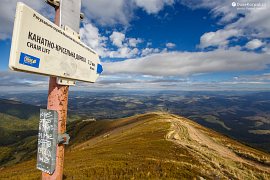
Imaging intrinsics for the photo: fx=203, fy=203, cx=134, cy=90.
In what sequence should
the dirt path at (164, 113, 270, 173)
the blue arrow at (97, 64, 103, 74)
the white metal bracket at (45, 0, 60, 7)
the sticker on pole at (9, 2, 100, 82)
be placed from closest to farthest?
the sticker on pole at (9, 2, 100, 82) < the white metal bracket at (45, 0, 60, 7) < the blue arrow at (97, 64, 103, 74) < the dirt path at (164, 113, 270, 173)

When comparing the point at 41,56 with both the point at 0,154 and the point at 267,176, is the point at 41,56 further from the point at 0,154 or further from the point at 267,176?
the point at 0,154

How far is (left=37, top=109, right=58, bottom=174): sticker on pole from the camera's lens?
448 cm

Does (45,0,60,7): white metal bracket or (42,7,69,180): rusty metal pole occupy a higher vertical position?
(45,0,60,7): white metal bracket

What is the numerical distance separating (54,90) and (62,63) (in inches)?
25.4

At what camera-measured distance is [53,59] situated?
13.7 ft

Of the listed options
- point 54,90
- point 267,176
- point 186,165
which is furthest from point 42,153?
point 267,176

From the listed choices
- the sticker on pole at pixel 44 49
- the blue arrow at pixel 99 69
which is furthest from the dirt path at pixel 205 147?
the sticker on pole at pixel 44 49

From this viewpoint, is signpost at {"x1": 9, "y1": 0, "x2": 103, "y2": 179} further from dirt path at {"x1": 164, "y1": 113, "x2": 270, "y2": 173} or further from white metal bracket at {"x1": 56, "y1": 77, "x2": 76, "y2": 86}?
dirt path at {"x1": 164, "y1": 113, "x2": 270, "y2": 173}

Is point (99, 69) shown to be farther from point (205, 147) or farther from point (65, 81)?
point (205, 147)

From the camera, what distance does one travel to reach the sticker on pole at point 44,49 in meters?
3.36

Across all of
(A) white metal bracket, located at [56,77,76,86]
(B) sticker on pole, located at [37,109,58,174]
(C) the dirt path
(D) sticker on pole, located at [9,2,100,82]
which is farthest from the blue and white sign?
(C) the dirt path

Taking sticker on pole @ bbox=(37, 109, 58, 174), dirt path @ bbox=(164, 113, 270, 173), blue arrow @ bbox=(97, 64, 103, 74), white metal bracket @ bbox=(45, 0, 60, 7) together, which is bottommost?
dirt path @ bbox=(164, 113, 270, 173)

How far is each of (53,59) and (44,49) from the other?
0.30 metres

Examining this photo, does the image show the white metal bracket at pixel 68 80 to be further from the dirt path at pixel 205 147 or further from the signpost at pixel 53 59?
the dirt path at pixel 205 147
